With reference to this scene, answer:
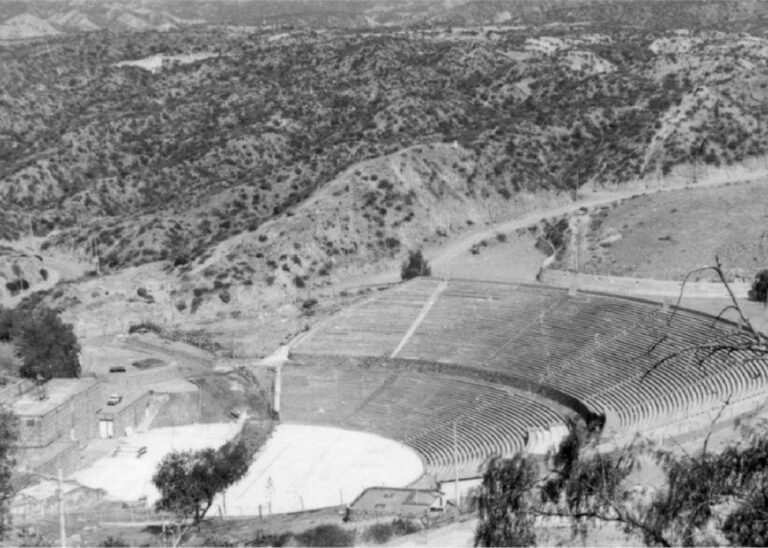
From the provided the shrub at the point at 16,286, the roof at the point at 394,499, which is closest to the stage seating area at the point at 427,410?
the roof at the point at 394,499

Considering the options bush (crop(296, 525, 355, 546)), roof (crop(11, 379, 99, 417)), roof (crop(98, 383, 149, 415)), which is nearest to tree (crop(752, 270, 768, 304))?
bush (crop(296, 525, 355, 546))

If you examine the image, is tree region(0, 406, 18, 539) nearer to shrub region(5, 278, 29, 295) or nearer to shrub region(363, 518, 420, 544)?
shrub region(363, 518, 420, 544)

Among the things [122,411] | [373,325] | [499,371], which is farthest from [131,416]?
[499,371]

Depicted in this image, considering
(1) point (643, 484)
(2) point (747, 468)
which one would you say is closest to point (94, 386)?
(1) point (643, 484)

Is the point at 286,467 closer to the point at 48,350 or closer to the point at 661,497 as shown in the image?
the point at 48,350

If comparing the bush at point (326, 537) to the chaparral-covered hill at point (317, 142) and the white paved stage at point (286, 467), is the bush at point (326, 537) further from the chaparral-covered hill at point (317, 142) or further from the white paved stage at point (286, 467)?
the chaparral-covered hill at point (317, 142)

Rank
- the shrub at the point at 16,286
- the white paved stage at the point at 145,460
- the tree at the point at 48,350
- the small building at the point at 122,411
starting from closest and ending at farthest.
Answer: the white paved stage at the point at 145,460, the small building at the point at 122,411, the tree at the point at 48,350, the shrub at the point at 16,286
